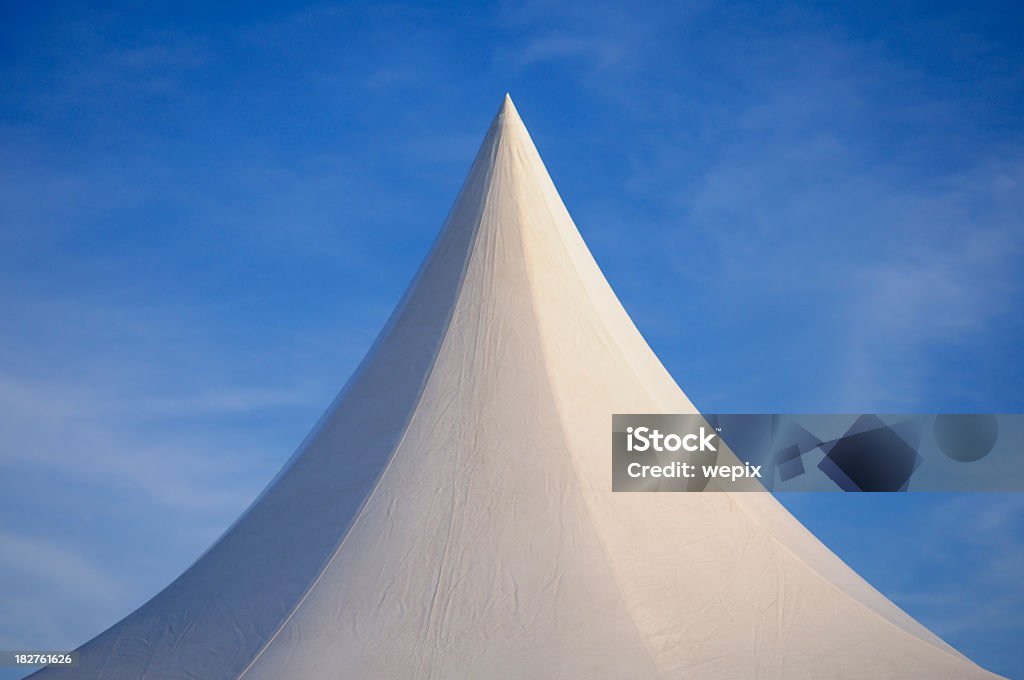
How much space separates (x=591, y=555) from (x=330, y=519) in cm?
224

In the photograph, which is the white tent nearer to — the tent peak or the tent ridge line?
the tent ridge line

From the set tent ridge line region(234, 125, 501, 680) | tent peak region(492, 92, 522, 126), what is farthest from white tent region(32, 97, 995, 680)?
tent peak region(492, 92, 522, 126)

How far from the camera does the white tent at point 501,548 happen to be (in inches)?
302

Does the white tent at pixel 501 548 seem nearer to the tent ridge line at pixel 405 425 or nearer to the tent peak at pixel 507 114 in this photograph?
the tent ridge line at pixel 405 425

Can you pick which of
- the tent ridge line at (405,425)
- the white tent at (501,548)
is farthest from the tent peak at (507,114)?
the white tent at (501,548)

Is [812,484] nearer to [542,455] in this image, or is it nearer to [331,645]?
[542,455]

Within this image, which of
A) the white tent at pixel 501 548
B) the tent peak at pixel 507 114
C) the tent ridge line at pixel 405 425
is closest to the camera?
the white tent at pixel 501 548

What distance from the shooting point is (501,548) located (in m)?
8.30

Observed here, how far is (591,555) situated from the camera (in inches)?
326

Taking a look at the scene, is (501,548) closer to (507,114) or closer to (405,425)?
(405,425)

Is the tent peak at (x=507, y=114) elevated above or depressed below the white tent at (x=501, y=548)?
above

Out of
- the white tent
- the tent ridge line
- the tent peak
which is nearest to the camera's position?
the white tent

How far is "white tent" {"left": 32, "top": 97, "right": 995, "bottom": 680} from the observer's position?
25.2 ft

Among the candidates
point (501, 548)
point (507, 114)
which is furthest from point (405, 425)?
point (507, 114)
